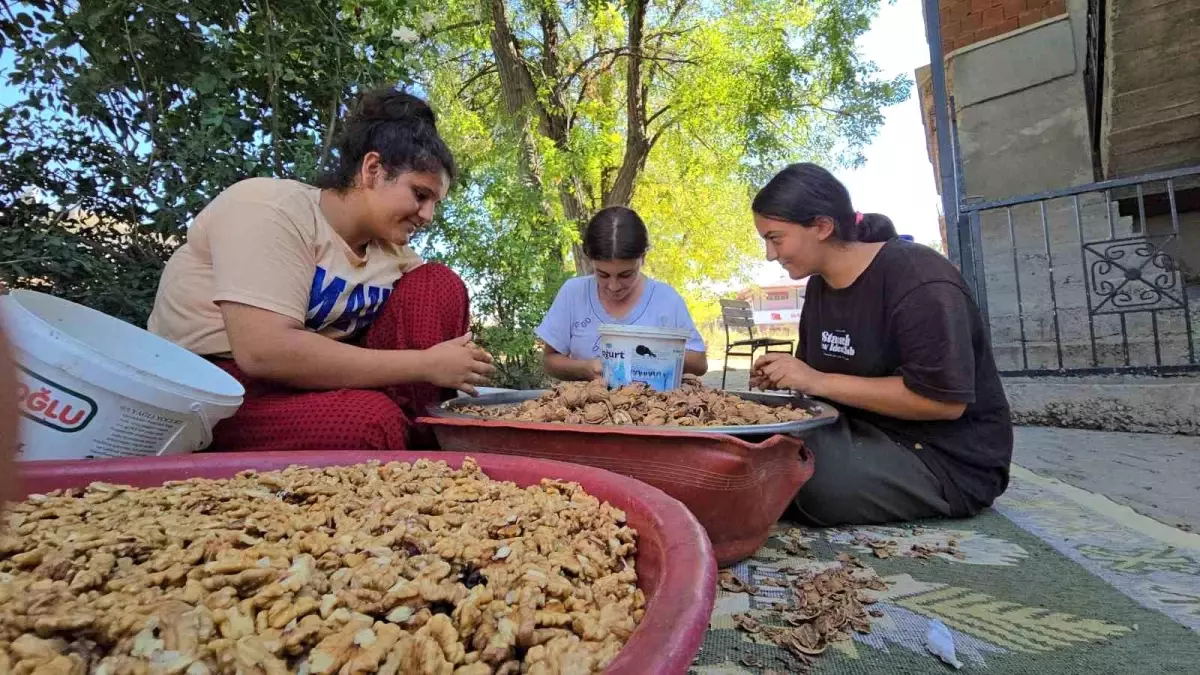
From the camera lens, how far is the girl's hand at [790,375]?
173 centimetres

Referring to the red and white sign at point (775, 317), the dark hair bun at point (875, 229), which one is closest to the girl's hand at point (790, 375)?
the dark hair bun at point (875, 229)

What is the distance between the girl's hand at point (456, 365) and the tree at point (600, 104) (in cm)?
352

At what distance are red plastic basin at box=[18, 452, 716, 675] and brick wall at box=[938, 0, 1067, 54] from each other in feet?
16.4

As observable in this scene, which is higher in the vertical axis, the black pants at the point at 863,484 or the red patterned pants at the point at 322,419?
the red patterned pants at the point at 322,419

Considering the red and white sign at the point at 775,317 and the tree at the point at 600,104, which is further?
the red and white sign at the point at 775,317

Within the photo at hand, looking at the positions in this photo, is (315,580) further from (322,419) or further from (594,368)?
(594,368)

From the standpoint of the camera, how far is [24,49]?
2.12 metres

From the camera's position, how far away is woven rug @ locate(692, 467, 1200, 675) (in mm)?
950

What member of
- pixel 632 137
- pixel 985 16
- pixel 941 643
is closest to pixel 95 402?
pixel 941 643

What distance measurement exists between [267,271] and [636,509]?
42.9 inches

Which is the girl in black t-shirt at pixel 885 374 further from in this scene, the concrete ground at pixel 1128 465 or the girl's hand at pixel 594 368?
the girl's hand at pixel 594 368

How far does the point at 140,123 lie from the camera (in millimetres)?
2309

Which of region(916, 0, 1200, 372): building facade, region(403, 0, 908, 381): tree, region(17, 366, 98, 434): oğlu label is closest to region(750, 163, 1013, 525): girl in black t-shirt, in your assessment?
region(17, 366, 98, 434): oğlu label

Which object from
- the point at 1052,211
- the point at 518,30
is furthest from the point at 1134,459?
the point at 518,30
